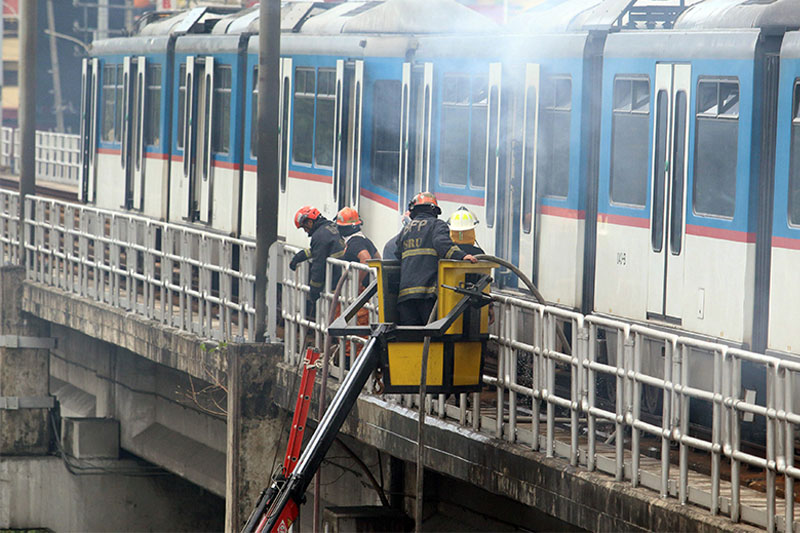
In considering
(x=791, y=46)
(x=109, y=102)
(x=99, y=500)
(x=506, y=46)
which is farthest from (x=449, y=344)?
(x=109, y=102)

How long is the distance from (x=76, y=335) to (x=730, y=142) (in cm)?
1205

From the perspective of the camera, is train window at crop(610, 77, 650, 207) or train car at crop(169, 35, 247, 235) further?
train car at crop(169, 35, 247, 235)

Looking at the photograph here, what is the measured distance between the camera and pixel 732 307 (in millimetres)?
11984

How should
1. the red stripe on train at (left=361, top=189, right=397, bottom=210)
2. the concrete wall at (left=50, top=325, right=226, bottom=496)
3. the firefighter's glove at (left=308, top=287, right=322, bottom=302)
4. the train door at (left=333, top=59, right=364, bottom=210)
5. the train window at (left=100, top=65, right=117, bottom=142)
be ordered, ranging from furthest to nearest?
the train window at (left=100, top=65, right=117, bottom=142) → the concrete wall at (left=50, top=325, right=226, bottom=496) → the train door at (left=333, top=59, right=364, bottom=210) → the red stripe on train at (left=361, top=189, right=397, bottom=210) → the firefighter's glove at (left=308, top=287, right=322, bottom=302)

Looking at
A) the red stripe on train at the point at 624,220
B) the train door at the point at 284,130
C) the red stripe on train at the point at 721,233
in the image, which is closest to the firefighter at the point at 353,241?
the red stripe on train at the point at 624,220

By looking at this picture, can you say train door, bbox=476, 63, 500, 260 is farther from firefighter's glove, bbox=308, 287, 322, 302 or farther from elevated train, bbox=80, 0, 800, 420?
firefighter's glove, bbox=308, 287, 322, 302

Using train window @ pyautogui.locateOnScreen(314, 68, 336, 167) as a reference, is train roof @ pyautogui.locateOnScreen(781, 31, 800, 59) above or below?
above

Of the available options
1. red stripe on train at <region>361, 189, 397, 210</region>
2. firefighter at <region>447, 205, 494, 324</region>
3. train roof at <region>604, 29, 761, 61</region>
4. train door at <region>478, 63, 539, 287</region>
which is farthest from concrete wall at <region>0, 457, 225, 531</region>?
firefighter at <region>447, 205, 494, 324</region>

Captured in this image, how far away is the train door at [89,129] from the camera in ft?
88.1

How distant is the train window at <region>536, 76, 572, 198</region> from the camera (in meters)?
14.3

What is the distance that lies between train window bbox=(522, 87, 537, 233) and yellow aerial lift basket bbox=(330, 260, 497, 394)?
380cm

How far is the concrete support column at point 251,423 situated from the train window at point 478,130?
2.58 m

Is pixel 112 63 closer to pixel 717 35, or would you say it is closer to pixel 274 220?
pixel 274 220

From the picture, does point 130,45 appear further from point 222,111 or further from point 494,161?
point 494,161
